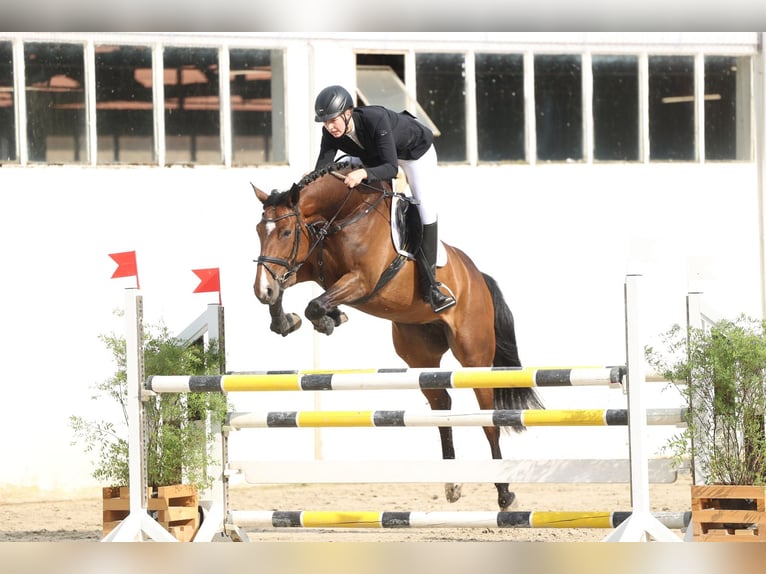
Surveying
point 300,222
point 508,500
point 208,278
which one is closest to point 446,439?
point 508,500

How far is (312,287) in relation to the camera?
22.5ft

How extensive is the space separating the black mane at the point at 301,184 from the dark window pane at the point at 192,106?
100 inches

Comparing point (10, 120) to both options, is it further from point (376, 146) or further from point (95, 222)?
point (376, 146)

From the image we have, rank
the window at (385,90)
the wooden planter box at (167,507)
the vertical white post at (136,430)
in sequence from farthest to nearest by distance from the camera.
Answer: the window at (385,90), the wooden planter box at (167,507), the vertical white post at (136,430)

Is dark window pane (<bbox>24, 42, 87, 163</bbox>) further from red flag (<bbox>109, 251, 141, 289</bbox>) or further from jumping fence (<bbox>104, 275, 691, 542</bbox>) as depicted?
jumping fence (<bbox>104, 275, 691, 542</bbox>)

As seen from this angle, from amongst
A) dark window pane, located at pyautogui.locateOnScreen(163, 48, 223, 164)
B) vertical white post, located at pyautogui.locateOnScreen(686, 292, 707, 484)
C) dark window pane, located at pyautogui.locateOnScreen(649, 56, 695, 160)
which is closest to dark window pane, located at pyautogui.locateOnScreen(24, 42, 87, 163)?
dark window pane, located at pyautogui.locateOnScreen(163, 48, 223, 164)

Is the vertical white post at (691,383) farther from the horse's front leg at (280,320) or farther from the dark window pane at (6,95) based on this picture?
the dark window pane at (6,95)

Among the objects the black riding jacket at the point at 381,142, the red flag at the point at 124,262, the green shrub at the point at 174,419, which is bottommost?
the green shrub at the point at 174,419

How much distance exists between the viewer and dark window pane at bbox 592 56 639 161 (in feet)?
23.5

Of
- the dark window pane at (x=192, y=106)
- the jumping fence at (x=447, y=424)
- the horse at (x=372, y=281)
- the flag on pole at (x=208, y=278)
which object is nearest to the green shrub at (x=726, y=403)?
the jumping fence at (x=447, y=424)

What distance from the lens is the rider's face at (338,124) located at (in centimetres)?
421

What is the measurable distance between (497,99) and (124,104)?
212 centimetres

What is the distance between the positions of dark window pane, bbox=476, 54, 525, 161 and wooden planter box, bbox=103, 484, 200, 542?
142 inches

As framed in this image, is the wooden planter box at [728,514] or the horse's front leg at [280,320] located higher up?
the horse's front leg at [280,320]
